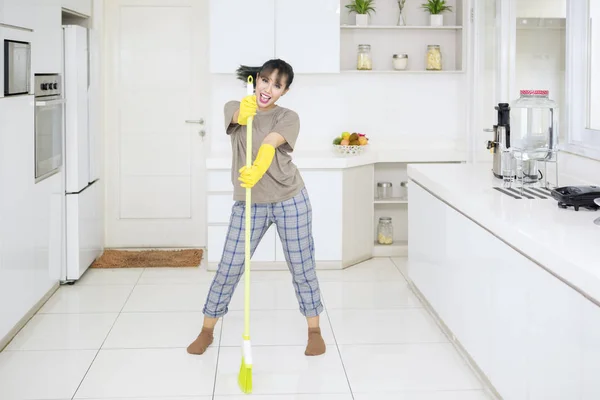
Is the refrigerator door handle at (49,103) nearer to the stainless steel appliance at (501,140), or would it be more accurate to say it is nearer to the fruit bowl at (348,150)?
the fruit bowl at (348,150)

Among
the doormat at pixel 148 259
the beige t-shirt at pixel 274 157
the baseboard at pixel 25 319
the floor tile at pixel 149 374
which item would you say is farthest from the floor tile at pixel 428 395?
the doormat at pixel 148 259

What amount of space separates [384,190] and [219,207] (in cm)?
122

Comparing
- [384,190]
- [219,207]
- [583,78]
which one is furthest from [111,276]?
[583,78]

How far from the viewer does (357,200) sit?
17.5 feet

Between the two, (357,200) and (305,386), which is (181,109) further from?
(305,386)

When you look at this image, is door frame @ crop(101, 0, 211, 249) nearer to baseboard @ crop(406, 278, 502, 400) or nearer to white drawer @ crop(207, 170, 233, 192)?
white drawer @ crop(207, 170, 233, 192)

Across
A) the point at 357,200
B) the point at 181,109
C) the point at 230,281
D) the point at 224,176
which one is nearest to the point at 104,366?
the point at 230,281

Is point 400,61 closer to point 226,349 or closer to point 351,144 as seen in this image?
point 351,144

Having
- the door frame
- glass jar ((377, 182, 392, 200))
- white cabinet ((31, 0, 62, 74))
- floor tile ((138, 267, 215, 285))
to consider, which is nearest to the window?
glass jar ((377, 182, 392, 200))

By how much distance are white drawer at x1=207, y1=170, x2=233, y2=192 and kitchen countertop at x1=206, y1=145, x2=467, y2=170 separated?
0.12ft

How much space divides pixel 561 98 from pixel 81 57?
2.79 meters

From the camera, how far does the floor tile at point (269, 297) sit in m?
4.38

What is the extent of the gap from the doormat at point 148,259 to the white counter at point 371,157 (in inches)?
30.0

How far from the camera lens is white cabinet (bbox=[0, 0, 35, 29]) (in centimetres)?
354
